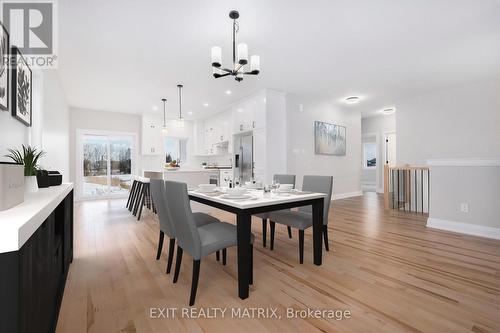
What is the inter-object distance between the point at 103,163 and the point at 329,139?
642 centimetres

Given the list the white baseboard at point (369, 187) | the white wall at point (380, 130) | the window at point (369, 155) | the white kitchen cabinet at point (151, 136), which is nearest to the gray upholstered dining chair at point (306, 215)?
the white kitchen cabinet at point (151, 136)

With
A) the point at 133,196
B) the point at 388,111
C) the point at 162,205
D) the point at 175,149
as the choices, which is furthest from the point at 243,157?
the point at 388,111

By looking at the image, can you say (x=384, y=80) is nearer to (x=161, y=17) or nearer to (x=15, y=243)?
(x=161, y=17)

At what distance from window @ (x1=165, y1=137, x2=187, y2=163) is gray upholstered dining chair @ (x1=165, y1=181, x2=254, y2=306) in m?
6.28

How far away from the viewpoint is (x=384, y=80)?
445cm

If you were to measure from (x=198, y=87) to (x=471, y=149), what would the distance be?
5.70 m

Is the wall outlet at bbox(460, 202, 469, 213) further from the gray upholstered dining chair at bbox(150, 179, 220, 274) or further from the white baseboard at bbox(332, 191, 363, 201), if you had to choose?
the gray upholstered dining chair at bbox(150, 179, 220, 274)

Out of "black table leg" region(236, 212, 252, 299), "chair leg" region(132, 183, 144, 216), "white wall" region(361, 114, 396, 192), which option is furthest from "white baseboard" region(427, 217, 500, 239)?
"chair leg" region(132, 183, 144, 216)

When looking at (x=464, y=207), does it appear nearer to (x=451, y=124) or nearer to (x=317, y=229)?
(x=451, y=124)

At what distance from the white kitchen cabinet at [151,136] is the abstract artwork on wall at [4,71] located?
520 cm

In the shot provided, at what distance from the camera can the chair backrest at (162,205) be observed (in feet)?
6.49

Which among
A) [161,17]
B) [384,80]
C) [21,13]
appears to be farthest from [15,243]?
[384,80]

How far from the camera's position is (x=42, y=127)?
306 centimetres

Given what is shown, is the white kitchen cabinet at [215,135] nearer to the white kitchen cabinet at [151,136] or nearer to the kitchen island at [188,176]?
the white kitchen cabinet at [151,136]
